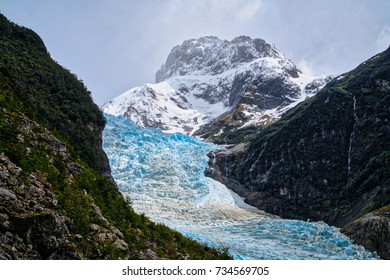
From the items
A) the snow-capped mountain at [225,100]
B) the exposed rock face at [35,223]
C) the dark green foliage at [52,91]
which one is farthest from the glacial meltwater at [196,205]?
the snow-capped mountain at [225,100]

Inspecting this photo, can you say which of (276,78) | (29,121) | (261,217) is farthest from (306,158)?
(276,78)

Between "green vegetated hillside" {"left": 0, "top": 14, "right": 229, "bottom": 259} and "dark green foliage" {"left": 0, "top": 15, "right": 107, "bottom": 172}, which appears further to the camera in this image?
"dark green foliage" {"left": 0, "top": 15, "right": 107, "bottom": 172}

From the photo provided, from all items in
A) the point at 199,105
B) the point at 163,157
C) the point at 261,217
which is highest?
the point at 199,105

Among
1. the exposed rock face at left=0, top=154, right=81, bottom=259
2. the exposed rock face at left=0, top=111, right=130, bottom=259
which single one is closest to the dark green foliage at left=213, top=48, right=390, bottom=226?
the exposed rock face at left=0, top=111, right=130, bottom=259

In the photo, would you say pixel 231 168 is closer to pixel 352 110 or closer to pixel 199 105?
pixel 352 110

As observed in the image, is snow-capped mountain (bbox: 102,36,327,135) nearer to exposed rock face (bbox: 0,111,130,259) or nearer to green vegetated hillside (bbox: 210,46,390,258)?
green vegetated hillside (bbox: 210,46,390,258)

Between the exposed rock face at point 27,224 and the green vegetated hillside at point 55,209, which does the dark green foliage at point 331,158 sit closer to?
the green vegetated hillside at point 55,209
